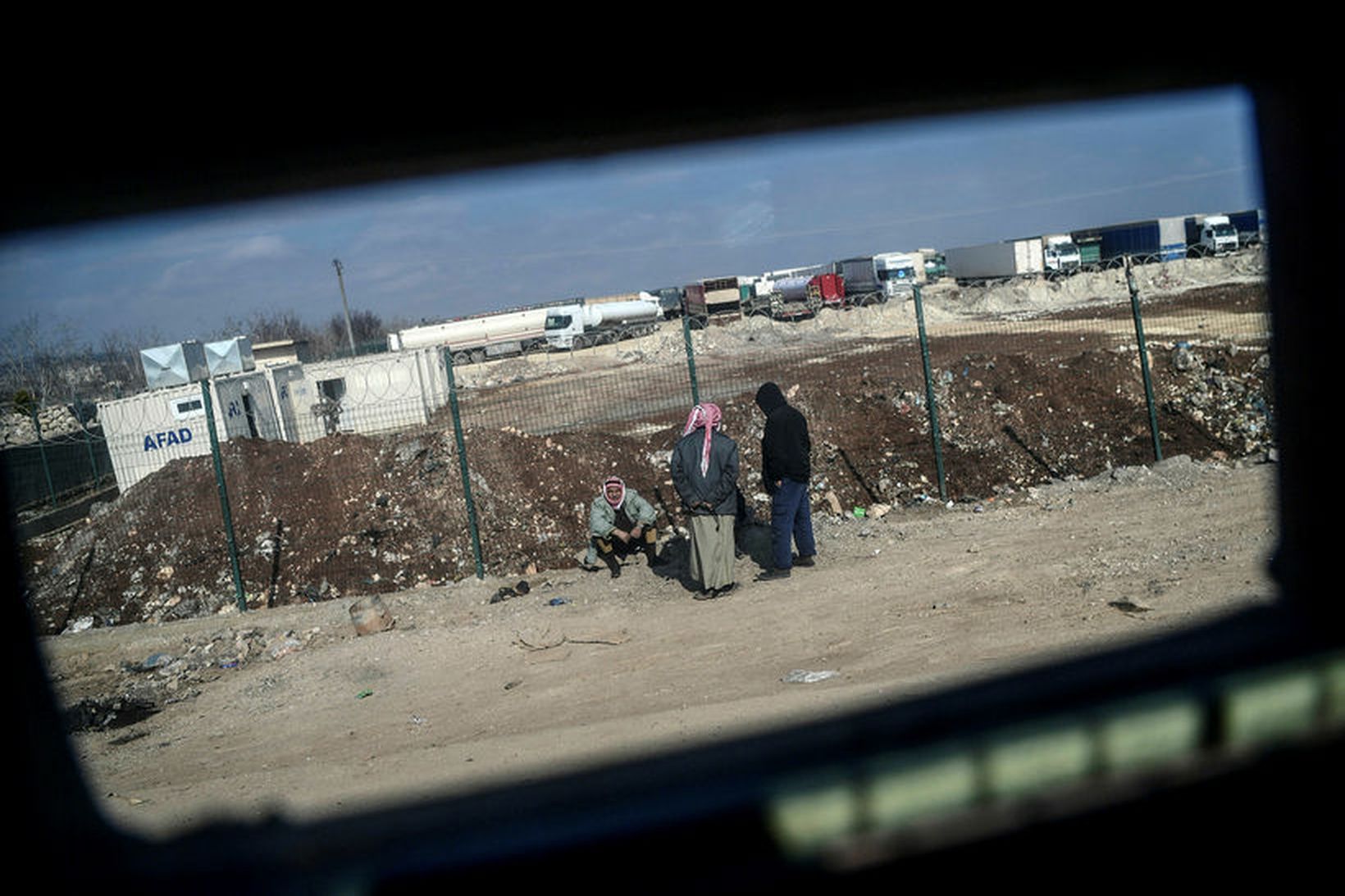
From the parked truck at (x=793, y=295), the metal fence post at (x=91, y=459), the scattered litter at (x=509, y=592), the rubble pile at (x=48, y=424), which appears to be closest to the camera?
the scattered litter at (x=509, y=592)

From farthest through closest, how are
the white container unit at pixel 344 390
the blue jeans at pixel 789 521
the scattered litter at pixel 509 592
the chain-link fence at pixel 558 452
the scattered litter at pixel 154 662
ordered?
1. the white container unit at pixel 344 390
2. the chain-link fence at pixel 558 452
3. the scattered litter at pixel 509 592
4. the scattered litter at pixel 154 662
5. the blue jeans at pixel 789 521

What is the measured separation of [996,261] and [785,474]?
2058 inches

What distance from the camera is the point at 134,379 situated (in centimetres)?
2892

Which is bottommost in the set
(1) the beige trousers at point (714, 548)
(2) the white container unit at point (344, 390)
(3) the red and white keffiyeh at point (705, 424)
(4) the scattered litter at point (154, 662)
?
(4) the scattered litter at point (154, 662)

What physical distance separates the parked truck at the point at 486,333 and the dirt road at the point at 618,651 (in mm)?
38144

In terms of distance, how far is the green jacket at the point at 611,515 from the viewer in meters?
10.4

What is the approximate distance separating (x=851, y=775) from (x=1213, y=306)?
66.2 ft

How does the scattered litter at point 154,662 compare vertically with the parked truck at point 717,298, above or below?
below

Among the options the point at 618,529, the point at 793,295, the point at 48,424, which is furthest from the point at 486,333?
the point at 618,529

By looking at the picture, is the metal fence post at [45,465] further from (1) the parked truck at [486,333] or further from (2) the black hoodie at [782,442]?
(1) the parked truck at [486,333]

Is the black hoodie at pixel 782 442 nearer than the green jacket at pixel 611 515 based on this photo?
Yes

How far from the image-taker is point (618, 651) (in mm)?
8055

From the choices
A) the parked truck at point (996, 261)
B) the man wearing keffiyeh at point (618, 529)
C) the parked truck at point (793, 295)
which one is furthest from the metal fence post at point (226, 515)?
the parked truck at point (996, 261)

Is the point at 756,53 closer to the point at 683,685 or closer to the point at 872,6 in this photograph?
the point at 872,6
